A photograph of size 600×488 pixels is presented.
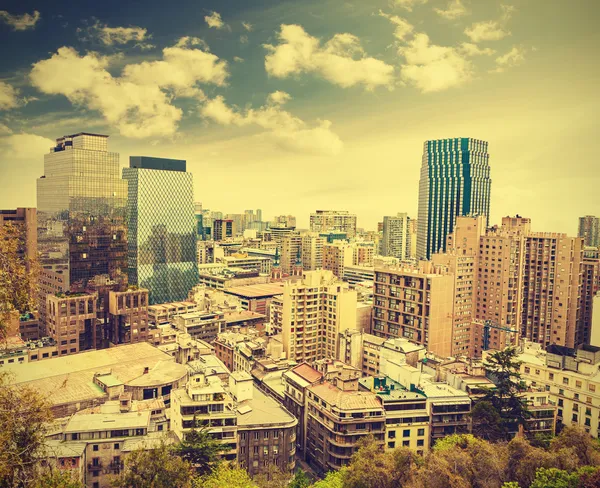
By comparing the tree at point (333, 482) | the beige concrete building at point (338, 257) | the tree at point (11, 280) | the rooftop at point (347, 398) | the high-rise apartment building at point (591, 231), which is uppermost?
the high-rise apartment building at point (591, 231)

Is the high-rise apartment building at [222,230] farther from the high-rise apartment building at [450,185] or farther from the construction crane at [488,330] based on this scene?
the construction crane at [488,330]

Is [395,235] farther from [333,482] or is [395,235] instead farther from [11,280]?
[11,280]

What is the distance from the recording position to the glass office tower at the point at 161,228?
52.1 meters

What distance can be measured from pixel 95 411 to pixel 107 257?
2229cm

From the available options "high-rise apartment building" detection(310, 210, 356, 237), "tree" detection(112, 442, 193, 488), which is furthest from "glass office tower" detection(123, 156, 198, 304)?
"high-rise apartment building" detection(310, 210, 356, 237)

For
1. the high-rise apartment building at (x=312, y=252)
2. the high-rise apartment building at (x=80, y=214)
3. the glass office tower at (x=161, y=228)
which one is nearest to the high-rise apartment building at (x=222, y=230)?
the high-rise apartment building at (x=312, y=252)

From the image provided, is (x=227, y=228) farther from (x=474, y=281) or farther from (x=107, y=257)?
(x=474, y=281)

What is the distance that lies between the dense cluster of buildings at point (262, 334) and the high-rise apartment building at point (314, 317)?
0.32 ft

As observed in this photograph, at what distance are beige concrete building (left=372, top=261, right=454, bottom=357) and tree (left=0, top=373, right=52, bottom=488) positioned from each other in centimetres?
2650

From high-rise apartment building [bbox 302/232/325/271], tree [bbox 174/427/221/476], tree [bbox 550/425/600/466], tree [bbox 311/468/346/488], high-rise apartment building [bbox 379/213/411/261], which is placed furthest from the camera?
high-rise apartment building [bbox 379/213/411/261]

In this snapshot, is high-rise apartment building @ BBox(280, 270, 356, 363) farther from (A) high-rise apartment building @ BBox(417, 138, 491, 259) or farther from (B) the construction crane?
(A) high-rise apartment building @ BBox(417, 138, 491, 259)

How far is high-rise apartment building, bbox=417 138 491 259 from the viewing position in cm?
6500

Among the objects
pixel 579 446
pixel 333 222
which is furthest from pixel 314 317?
pixel 333 222

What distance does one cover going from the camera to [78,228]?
37.8 meters
